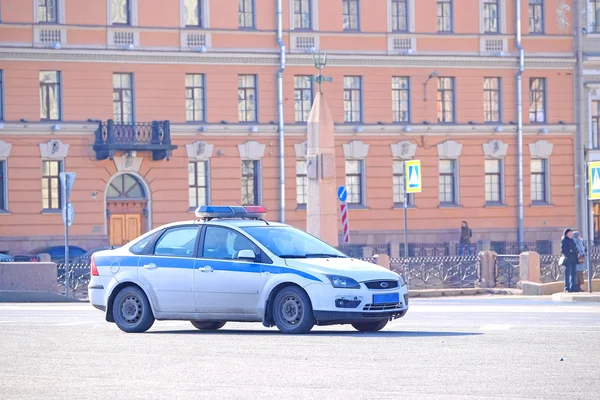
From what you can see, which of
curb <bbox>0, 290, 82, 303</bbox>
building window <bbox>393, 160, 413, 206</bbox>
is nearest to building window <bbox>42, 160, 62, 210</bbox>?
building window <bbox>393, 160, 413, 206</bbox>

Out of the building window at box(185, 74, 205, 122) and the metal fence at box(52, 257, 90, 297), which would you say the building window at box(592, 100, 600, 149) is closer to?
the building window at box(185, 74, 205, 122)

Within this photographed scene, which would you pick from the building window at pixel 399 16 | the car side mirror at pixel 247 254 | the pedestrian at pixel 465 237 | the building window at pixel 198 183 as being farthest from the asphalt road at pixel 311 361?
the building window at pixel 399 16

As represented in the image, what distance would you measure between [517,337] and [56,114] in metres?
38.3

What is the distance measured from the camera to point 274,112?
2226 inches

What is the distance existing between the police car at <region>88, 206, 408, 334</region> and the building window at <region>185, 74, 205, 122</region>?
117 ft

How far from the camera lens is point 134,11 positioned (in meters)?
53.9

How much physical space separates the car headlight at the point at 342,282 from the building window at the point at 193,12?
37894 millimetres

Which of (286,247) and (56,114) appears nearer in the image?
(286,247)

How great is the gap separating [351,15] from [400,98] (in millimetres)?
3814

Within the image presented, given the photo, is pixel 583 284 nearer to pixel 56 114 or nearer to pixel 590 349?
pixel 590 349

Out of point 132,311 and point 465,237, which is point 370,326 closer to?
point 132,311

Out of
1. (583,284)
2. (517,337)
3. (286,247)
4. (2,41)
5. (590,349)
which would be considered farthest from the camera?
(2,41)

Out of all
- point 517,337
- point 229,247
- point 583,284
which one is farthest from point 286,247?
point 583,284

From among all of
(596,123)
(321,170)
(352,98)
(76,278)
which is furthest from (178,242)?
(596,123)
